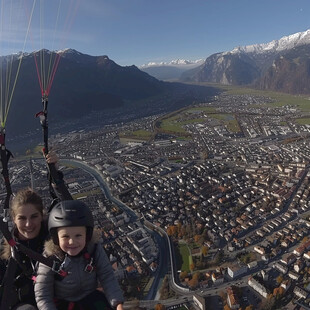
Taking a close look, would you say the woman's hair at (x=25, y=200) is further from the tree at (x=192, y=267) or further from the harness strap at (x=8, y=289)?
the tree at (x=192, y=267)

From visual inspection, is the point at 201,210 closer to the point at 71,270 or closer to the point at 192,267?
the point at 192,267

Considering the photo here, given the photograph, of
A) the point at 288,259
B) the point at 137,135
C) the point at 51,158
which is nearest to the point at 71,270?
the point at 51,158

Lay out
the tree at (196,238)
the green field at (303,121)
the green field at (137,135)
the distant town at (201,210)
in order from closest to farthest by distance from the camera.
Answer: the distant town at (201,210), the tree at (196,238), the green field at (137,135), the green field at (303,121)

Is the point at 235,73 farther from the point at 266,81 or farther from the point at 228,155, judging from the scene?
the point at 228,155

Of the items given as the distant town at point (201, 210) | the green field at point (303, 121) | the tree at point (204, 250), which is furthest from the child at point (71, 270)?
the green field at point (303, 121)

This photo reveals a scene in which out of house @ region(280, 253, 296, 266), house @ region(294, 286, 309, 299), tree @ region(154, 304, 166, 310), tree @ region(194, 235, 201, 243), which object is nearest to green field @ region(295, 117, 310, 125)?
house @ region(280, 253, 296, 266)

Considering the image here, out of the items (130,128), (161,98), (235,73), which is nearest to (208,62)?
(235,73)

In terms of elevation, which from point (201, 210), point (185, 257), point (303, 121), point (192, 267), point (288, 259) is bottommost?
point (185, 257)

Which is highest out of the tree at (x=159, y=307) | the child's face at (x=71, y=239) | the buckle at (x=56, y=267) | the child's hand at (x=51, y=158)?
the child's hand at (x=51, y=158)
